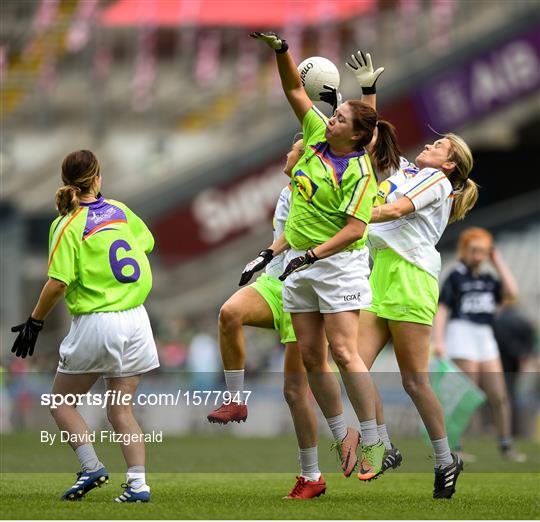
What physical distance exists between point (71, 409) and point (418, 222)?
227cm

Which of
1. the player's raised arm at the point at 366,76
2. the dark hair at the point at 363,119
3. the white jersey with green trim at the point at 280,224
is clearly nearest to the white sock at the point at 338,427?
the white jersey with green trim at the point at 280,224

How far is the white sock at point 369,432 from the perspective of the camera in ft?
26.0

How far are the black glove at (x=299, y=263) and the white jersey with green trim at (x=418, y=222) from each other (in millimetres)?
853

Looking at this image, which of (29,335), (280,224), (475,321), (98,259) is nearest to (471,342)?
Answer: (475,321)

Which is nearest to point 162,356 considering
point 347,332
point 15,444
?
point 15,444

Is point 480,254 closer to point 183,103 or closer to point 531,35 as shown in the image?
point 531,35

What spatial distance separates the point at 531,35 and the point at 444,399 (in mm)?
10567

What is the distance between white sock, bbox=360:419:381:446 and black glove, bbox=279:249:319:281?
0.94 meters

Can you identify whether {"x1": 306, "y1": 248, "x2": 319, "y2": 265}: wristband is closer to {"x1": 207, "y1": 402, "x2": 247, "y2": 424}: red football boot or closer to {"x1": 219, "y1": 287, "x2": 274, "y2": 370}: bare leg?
{"x1": 219, "y1": 287, "x2": 274, "y2": 370}: bare leg

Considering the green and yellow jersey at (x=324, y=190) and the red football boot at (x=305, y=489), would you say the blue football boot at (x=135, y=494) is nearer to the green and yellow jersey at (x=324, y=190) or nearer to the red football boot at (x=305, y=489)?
the red football boot at (x=305, y=489)

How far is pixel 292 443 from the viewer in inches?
591

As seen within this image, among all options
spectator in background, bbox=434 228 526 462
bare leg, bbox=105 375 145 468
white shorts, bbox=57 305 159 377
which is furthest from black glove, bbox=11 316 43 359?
spectator in background, bbox=434 228 526 462

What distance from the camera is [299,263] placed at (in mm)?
7699

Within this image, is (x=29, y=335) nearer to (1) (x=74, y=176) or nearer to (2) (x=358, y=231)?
(1) (x=74, y=176)
